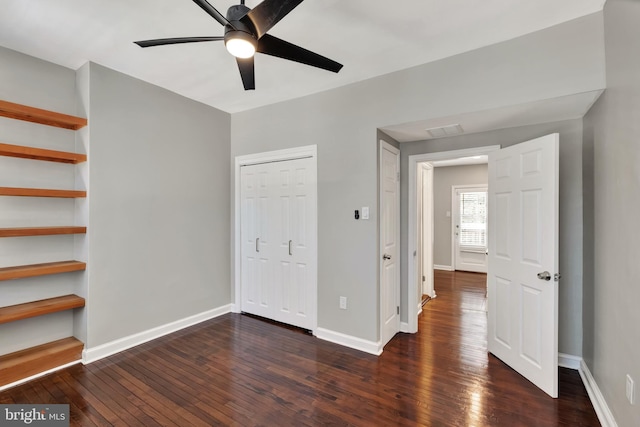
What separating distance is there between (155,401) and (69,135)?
8.69ft

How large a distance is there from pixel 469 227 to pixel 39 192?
757cm

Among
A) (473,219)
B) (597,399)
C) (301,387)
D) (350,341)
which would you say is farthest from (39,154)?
(473,219)

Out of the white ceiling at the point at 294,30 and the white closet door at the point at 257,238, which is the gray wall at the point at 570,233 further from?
the white closet door at the point at 257,238

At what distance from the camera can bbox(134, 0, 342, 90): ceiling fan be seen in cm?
141

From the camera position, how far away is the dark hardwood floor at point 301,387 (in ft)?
6.69

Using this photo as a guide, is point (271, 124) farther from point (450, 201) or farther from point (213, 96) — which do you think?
point (450, 201)

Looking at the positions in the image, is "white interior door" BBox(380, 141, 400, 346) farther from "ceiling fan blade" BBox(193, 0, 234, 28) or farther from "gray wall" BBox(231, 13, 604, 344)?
"ceiling fan blade" BBox(193, 0, 234, 28)

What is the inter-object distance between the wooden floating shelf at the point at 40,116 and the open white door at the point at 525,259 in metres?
4.05

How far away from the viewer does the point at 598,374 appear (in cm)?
217

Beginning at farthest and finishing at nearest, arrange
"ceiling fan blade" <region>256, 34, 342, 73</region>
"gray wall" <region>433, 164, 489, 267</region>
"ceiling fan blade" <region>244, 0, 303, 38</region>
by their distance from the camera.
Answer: "gray wall" <region>433, 164, 489, 267</region>, "ceiling fan blade" <region>256, 34, 342, 73</region>, "ceiling fan blade" <region>244, 0, 303, 38</region>

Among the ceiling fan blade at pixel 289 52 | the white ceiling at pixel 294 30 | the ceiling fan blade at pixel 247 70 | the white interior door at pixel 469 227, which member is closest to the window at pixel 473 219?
the white interior door at pixel 469 227

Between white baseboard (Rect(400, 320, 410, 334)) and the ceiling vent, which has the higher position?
the ceiling vent

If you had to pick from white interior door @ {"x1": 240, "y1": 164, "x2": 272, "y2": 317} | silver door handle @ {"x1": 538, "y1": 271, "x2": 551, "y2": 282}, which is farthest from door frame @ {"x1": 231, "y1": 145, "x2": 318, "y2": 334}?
silver door handle @ {"x1": 538, "y1": 271, "x2": 551, "y2": 282}

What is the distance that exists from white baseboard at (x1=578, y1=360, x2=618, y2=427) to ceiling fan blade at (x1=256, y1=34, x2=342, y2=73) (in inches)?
114
